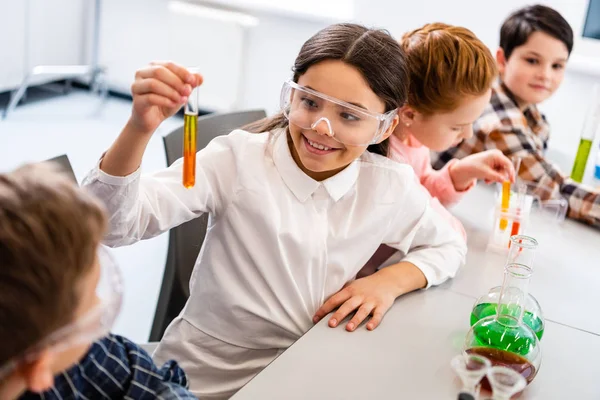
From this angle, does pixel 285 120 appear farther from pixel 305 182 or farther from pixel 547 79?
pixel 547 79

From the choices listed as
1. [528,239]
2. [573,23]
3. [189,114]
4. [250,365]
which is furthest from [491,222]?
[573,23]

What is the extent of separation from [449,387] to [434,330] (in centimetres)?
17

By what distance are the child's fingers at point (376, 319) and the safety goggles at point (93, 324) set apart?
1.77ft

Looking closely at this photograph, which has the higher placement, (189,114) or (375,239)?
(189,114)

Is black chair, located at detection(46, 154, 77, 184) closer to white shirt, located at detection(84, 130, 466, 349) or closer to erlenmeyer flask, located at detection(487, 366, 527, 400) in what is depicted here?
white shirt, located at detection(84, 130, 466, 349)

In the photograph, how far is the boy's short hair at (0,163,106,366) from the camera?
62 cm

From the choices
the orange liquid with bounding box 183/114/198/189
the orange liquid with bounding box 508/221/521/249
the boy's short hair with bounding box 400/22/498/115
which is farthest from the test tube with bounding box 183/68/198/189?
the orange liquid with bounding box 508/221/521/249

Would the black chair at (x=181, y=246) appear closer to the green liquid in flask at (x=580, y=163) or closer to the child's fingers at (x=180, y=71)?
the child's fingers at (x=180, y=71)

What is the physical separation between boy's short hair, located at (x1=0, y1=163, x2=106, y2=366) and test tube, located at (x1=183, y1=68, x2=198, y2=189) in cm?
26

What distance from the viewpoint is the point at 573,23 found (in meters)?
3.63

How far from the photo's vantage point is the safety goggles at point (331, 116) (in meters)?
1.25

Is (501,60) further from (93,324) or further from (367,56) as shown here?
(93,324)

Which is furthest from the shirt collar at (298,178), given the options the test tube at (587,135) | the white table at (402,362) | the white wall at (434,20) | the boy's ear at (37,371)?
the white wall at (434,20)

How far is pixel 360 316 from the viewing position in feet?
3.89
